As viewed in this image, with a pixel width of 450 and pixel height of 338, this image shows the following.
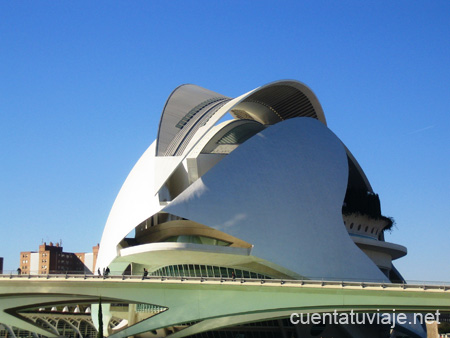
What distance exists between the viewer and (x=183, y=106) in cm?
4656

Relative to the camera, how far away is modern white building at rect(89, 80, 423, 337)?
39.8 meters

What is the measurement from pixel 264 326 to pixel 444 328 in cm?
1878

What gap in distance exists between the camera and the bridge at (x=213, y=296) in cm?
3001

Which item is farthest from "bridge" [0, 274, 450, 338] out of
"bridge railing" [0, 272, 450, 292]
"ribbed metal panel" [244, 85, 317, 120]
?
"ribbed metal panel" [244, 85, 317, 120]

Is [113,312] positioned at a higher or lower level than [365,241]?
lower

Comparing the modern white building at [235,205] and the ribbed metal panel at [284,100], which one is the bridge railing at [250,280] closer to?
the modern white building at [235,205]

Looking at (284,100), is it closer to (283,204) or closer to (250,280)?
Answer: (283,204)

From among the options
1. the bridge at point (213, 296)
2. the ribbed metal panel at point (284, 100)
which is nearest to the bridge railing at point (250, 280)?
the bridge at point (213, 296)

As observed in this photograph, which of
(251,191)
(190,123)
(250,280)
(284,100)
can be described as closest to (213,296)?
(250,280)

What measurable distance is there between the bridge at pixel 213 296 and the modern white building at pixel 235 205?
402 centimetres

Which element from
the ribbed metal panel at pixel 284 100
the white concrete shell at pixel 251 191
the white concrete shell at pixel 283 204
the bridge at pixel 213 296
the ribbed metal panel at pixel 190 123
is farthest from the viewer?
the ribbed metal panel at pixel 284 100

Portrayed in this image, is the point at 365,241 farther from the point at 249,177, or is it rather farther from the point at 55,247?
the point at 55,247

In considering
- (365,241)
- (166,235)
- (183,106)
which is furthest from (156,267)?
(365,241)

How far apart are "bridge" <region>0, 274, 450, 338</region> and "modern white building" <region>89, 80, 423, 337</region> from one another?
4017mm
